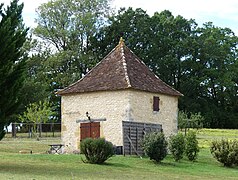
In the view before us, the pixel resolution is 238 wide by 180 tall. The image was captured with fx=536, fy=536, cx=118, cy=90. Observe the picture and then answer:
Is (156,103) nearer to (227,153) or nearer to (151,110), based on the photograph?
(151,110)

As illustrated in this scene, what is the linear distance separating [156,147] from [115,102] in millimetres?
5626

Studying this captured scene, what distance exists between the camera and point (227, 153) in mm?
29641

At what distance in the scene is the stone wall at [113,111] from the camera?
107ft

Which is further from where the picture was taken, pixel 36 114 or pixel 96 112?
pixel 36 114

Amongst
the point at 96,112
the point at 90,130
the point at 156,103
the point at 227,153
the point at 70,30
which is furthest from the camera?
the point at 70,30

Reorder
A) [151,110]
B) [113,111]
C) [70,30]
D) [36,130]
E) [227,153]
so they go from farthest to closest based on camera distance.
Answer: [70,30]
[36,130]
[151,110]
[113,111]
[227,153]

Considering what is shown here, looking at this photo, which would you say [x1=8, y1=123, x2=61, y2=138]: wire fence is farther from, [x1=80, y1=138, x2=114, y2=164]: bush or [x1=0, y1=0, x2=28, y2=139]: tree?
[x1=0, y1=0, x2=28, y2=139]: tree

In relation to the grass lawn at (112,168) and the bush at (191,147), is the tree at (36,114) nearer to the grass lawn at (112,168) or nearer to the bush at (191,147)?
the grass lawn at (112,168)

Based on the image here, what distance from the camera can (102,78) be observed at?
3444 centimetres

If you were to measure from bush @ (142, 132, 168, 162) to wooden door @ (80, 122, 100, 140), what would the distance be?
17.6ft

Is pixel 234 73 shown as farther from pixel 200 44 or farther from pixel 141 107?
pixel 141 107

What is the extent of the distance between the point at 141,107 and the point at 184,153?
4.05 m

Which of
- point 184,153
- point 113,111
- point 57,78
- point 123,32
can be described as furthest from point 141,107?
point 123,32

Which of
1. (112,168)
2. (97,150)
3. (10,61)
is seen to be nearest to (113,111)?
(97,150)
